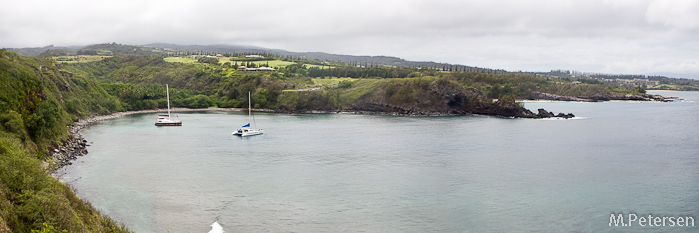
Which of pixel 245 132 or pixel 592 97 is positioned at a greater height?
pixel 592 97

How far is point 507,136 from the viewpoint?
6600 cm

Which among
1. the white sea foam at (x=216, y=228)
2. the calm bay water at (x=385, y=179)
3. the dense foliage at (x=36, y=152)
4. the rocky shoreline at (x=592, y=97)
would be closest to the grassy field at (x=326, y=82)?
the dense foliage at (x=36, y=152)

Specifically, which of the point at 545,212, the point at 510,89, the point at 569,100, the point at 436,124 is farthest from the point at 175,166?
the point at 569,100

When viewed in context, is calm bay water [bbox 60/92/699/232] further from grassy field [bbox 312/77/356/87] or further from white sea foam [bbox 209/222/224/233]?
grassy field [bbox 312/77/356/87]

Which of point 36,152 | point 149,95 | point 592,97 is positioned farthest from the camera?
point 592,97

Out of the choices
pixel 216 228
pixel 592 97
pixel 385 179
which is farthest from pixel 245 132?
pixel 592 97

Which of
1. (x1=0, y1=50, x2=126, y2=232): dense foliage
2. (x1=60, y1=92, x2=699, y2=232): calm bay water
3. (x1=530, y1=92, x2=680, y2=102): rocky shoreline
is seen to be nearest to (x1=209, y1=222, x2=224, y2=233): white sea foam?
(x1=60, y1=92, x2=699, y2=232): calm bay water

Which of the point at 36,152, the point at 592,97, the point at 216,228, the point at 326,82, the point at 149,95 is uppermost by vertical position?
the point at 326,82

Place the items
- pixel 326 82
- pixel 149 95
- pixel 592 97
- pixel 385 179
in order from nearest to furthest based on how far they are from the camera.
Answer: pixel 385 179
pixel 149 95
pixel 326 82
pixel 592 97

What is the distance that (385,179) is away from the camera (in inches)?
1515

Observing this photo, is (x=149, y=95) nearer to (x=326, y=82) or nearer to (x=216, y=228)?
(x=326, y=82)

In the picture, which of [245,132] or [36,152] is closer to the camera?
[36,152]

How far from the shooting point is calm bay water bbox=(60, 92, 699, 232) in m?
27.9

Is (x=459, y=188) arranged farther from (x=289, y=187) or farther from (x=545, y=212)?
(x=289, y=187)
